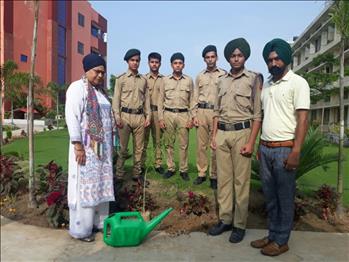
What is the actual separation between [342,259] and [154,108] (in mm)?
3226

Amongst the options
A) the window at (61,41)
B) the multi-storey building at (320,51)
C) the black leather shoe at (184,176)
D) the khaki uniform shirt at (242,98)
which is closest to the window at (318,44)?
the multi-storey building at (320,51)

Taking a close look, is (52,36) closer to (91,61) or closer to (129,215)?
(91,61)

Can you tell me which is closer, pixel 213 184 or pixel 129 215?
pixel 129 215

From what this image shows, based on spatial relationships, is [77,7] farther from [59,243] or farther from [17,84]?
[59,243]

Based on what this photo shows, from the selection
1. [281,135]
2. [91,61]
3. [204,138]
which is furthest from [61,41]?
[281,135]

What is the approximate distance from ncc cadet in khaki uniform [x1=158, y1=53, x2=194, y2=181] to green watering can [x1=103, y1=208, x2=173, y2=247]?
68.0 inches

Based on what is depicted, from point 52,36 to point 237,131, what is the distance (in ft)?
129

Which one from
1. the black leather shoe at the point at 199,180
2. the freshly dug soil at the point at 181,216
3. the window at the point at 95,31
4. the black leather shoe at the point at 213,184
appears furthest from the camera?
the window at the point at 95,31

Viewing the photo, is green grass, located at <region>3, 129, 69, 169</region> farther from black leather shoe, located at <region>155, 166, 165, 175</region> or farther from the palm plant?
the palm plant

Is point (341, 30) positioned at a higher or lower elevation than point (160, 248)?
higher

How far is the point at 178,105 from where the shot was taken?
5152 mm

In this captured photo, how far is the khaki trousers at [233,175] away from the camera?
3676mm

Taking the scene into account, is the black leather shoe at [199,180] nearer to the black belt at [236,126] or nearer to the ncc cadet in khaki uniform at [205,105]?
the ncc cadet in khaki uniform at [205,105]

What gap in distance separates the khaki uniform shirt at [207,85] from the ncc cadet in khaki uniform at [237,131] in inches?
43.5
